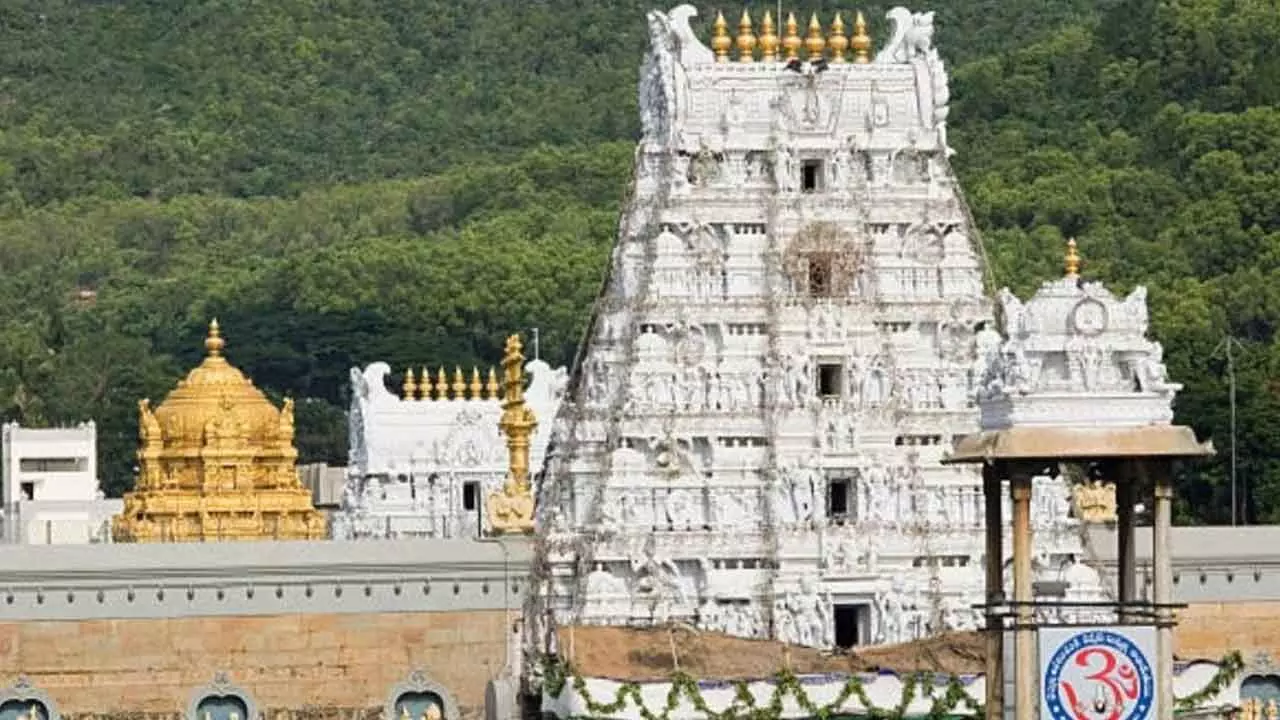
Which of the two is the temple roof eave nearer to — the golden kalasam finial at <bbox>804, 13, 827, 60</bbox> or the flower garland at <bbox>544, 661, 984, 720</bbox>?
the flower garland at <bbox>544, 661, 984, 720</bbox>

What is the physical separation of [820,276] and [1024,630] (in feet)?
80.2

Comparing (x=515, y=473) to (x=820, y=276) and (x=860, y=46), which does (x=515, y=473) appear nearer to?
(x=820, y=276)

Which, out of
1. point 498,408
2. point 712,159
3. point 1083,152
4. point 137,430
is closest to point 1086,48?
point 1083,152

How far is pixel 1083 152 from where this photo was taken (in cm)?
15938

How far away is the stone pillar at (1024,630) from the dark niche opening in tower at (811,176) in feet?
80.5

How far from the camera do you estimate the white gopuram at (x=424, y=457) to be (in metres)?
88.5

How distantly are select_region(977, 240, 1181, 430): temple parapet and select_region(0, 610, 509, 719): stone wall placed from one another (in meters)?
22.2

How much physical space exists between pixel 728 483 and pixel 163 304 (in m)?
108

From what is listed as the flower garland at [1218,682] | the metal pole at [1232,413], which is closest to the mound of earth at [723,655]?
the flower garland at [1218,682]

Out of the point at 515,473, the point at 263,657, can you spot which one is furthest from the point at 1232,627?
the point at 263,657

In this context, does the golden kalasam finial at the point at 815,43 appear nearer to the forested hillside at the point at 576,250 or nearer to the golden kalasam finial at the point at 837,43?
the golden kalasam finial at the point at 837,43

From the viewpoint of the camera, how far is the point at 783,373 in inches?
2648

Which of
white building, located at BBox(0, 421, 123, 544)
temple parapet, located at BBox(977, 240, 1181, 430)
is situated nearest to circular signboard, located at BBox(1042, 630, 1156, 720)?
temple parapet, located at BBox(977, 240, 1181, 430)

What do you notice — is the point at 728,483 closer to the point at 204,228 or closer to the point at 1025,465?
the point at 1025,465
